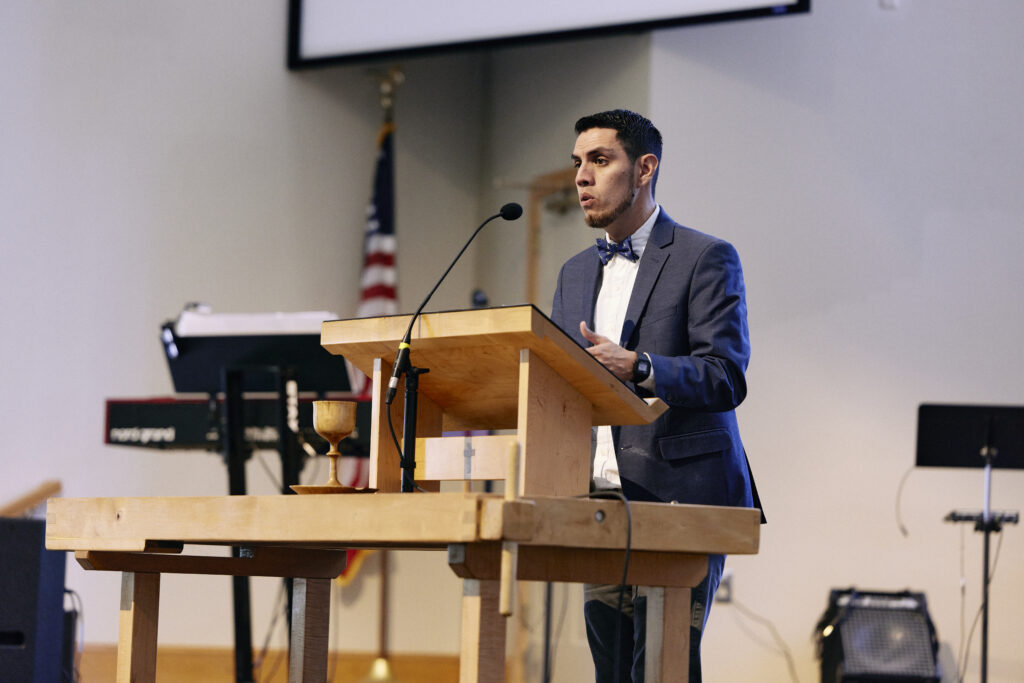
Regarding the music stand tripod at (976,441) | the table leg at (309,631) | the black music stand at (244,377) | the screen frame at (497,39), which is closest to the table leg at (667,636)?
the table leg at (309,631)

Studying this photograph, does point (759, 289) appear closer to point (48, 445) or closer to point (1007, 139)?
point (1007, 139)

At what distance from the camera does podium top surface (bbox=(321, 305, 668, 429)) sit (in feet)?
6.07

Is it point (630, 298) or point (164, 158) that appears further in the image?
point (164, 158)

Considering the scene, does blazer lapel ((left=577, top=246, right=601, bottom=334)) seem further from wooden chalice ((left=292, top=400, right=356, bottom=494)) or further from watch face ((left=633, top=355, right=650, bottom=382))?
wooden chalice ((left=292, top=400, right=356, bottom=494))

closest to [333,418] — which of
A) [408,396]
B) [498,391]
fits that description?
[408,396]

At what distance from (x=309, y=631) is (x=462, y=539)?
1040 mm

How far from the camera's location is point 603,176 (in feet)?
8.18

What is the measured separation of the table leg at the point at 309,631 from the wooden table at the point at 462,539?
0.02 m

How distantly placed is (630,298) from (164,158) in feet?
12.6

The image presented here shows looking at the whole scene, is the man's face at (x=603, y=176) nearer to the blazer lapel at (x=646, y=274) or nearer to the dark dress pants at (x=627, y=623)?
the blazer lapel at (x=646, y=274)

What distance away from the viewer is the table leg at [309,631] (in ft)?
8.07

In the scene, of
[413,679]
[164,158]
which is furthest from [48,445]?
[413,679]

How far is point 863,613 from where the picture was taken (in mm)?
4656

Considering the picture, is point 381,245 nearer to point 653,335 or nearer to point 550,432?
point 653,335
